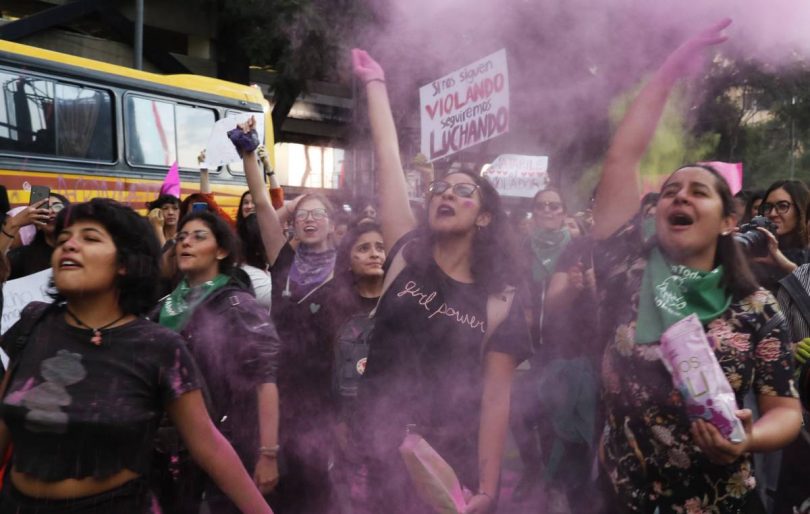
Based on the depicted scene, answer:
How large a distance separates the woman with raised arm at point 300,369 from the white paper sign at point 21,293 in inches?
46.5

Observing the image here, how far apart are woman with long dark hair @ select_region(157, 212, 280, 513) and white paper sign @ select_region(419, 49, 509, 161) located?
1446 millimetres

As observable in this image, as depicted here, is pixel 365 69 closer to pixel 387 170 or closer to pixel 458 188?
pixel 387 170

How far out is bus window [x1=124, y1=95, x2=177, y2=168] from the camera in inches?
370

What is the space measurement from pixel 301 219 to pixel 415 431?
5.54 ft

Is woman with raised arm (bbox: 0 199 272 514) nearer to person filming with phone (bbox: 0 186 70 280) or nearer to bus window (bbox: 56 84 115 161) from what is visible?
person filming with phone (bbox: 0 186 70 280)

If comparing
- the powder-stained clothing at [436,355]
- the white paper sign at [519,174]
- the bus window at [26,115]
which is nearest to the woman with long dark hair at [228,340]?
the powder-stained clothing at [436,355]

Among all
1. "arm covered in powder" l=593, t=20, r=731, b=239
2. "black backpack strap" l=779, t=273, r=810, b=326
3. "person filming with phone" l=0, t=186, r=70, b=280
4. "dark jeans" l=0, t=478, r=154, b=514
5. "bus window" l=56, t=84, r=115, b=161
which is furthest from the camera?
"bus window" l=56, t=84, r=115, b=161

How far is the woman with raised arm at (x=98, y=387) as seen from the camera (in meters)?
1.99

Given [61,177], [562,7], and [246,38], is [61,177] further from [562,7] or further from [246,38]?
[562,7]

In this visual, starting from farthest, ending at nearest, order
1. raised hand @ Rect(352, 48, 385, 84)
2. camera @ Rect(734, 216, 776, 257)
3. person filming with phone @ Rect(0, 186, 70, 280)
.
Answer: person filming with phone @ Rect(0, 186, 70, 280) → camera @ Rect(734, 216, 776, 257) → raised hand @ Rect(352, 48, 385, 84)

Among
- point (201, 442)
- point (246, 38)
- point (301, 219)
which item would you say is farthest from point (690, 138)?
point (201, 442)

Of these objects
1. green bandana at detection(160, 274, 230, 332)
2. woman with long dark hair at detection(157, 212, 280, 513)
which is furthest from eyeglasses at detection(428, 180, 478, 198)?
green bandana at detection(160, 274, 230, 332)

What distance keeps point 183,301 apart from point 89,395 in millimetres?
1075

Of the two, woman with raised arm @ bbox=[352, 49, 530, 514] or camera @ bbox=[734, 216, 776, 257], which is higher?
camera @ bbox=[734, 216, 776, 257]
